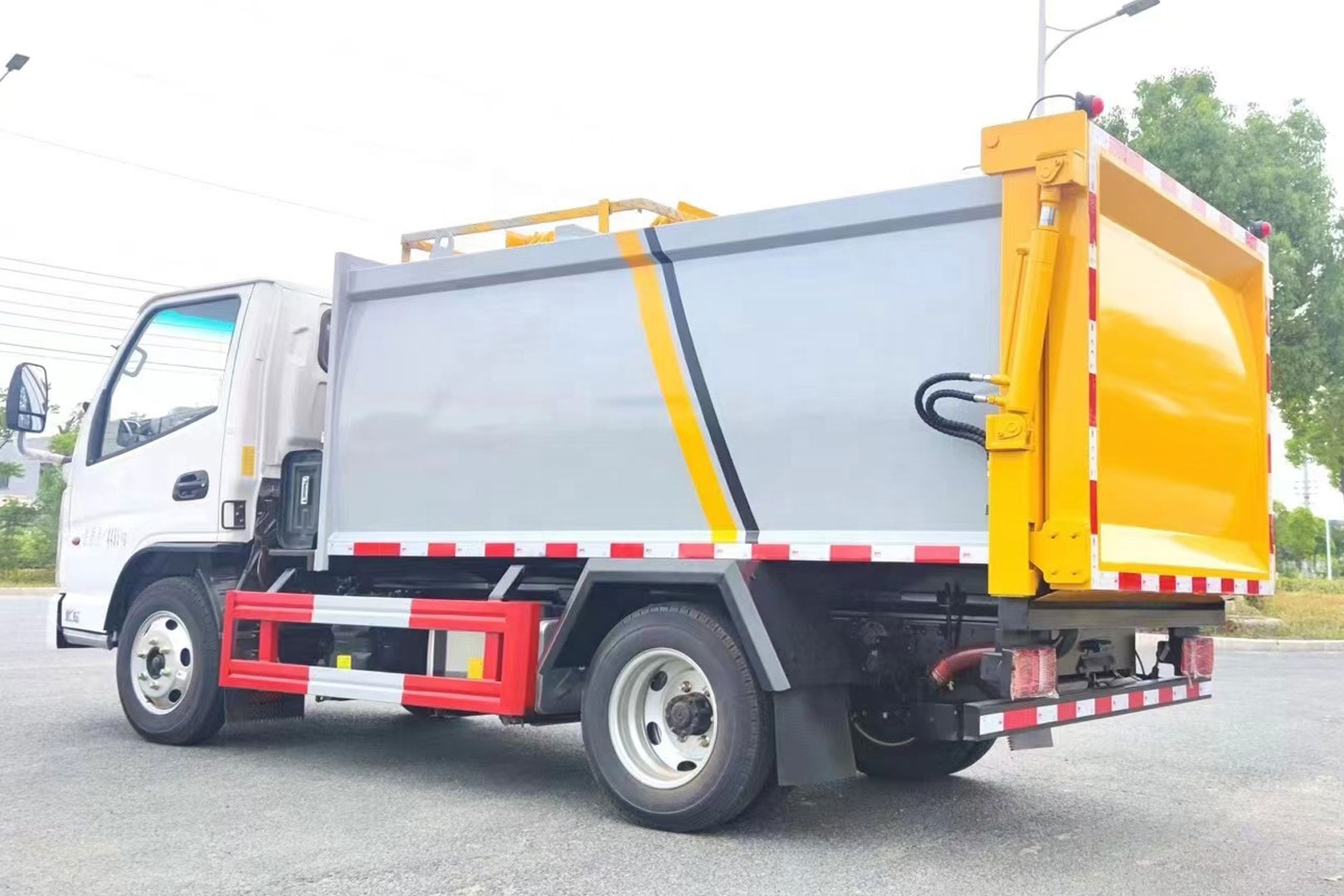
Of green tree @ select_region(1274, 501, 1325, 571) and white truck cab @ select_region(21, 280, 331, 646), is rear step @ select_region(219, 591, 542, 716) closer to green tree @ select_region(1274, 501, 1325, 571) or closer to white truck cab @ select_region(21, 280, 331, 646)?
white truck cab @ select_region(21, 280, 331, 646)

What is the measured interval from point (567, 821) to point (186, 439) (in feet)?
11.8

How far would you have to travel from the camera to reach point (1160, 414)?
5.58 metres

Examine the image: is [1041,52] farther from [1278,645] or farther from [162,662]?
[162,662]

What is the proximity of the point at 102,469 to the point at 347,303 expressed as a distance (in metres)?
2.12

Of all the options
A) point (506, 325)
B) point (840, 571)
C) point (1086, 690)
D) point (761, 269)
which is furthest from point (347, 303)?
point (1086, 690)

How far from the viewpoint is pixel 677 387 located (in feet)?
19.4

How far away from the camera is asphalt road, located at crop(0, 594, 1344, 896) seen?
471 centimetres

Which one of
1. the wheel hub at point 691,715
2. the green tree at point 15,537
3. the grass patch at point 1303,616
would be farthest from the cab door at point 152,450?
the green tree at point 15,537

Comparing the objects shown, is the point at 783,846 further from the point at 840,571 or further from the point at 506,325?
the point at 506,325

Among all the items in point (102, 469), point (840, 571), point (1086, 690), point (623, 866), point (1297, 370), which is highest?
point (1297, 370)

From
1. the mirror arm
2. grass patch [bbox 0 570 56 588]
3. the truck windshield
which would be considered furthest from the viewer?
grass patch [bbox 0 570 56 588]

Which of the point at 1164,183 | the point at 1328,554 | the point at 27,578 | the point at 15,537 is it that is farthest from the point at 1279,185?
the point at 1328,554

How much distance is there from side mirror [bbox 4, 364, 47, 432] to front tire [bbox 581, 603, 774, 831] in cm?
387

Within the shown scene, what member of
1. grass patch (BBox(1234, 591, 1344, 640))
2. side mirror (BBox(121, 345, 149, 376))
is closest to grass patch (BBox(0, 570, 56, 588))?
side mirror (BBox(121, 345, 149, 376))
